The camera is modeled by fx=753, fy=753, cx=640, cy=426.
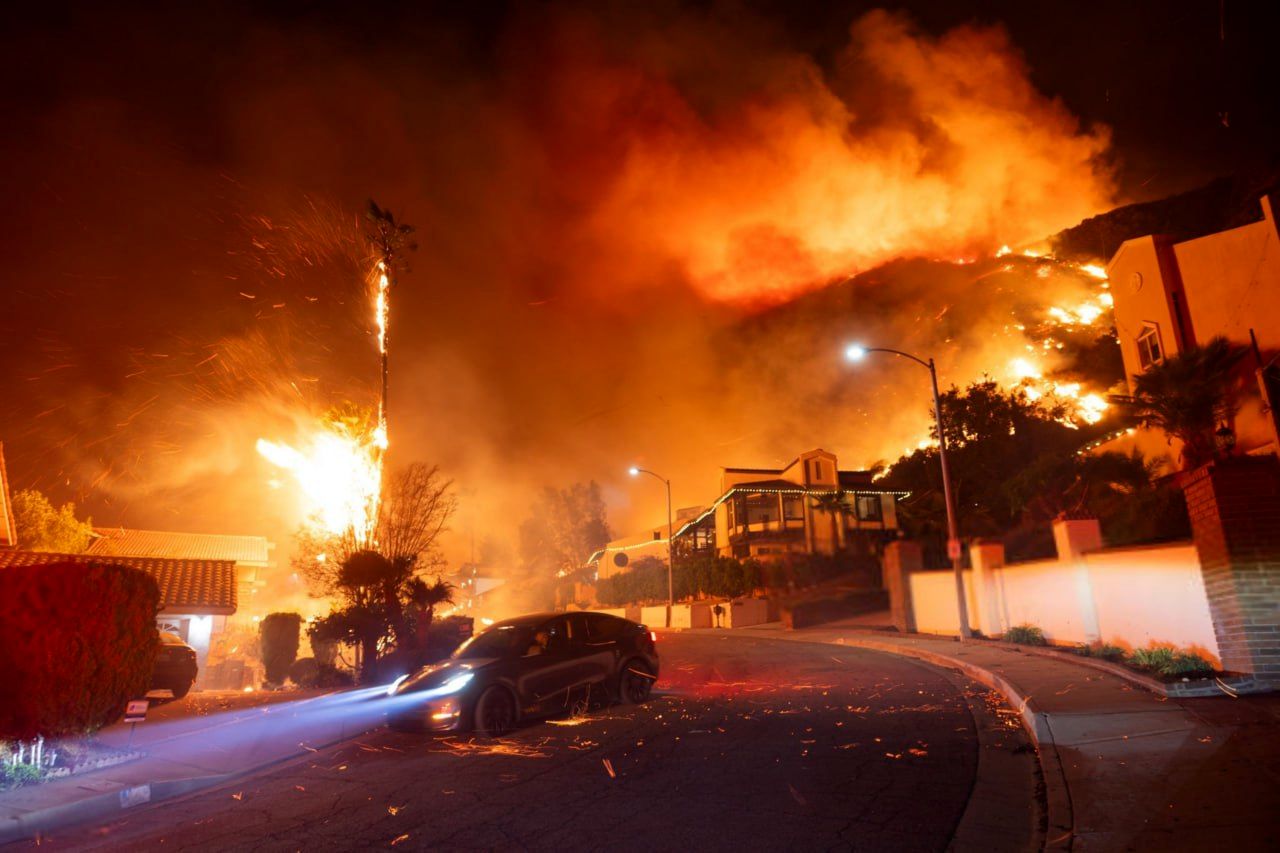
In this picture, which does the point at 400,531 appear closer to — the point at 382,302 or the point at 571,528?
the point at 382,302

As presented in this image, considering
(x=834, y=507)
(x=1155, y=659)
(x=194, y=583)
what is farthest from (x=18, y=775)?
(x=834, y=507)

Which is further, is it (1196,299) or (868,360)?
(868,360)

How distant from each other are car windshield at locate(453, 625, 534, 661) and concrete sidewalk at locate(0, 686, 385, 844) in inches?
65.9

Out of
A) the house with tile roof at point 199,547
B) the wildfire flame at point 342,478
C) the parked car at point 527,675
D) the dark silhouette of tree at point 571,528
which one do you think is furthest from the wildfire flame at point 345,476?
the dark silhouette of tree at point 571,528

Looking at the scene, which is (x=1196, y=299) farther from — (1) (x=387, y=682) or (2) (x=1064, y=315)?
(2) (x=1064, y=315)

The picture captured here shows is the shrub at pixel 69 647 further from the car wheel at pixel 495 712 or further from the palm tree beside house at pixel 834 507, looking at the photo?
the palm tree beside house at pixel 834 507

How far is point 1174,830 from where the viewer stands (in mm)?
4520

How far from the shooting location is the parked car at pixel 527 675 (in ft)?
31.0

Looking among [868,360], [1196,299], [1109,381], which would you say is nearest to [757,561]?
[1109,381]

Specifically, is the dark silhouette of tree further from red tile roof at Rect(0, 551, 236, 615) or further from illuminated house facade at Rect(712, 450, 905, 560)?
red tile roof at Rect(0, 551, 236, 615)

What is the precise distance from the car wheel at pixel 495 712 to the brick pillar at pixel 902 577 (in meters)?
16.9

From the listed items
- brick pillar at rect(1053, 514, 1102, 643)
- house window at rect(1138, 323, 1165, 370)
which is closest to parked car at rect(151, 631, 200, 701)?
brick pillar at rect(1053, 514, 1102, 643)

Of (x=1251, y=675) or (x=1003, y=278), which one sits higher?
(x=1003, y=278)

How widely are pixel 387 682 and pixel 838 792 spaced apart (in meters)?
12.8
